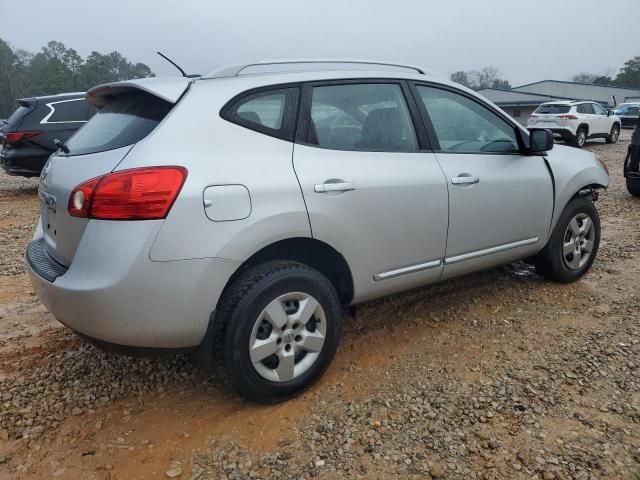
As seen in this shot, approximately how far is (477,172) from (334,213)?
3.95 feet

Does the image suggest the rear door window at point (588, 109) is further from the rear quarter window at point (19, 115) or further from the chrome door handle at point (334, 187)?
the chrome door handle at point (334, 187)

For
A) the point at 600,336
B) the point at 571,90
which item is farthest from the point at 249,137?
the point at 571,90

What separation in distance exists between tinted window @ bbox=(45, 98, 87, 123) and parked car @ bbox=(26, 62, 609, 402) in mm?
6449

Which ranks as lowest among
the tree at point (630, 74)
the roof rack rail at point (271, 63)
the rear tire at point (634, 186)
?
the rear tire at point (634, 186)

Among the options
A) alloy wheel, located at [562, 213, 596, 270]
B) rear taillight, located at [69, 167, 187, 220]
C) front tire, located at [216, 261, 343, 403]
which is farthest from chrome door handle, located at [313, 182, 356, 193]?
alloy wheel, located at [562, 213, 596, 270]

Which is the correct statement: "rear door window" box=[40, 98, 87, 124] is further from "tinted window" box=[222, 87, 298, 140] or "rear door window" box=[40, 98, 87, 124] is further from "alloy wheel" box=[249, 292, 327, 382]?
"alloy wheel" box=[249, 292, 327, 382]

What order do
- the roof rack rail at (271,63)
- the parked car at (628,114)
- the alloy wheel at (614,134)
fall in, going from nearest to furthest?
the roof rack rail at (271,63) < the alloy wheel at (614,134) < the parked car at (628,114)

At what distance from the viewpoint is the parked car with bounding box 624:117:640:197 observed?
24.3ft

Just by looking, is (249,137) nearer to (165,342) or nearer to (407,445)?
(165,342)

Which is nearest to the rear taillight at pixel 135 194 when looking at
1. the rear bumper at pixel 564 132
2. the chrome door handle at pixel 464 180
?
the chrome door handle at pixel 464 180

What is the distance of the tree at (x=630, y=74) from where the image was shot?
63594 millimetres

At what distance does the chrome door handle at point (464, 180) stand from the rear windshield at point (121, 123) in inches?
67.9

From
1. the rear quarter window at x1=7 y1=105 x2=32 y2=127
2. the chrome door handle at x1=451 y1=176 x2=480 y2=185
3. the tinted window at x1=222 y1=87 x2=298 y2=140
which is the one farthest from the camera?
the rear quarter window at x1=7 y1=105 x2=32 y2=127

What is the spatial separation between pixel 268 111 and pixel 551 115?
1631 centimetres
